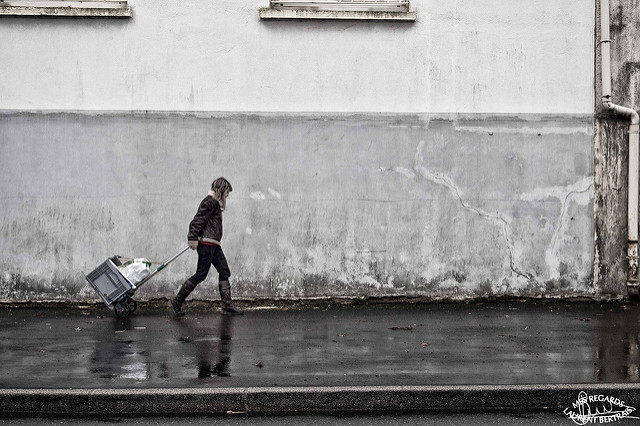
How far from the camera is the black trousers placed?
10766mm

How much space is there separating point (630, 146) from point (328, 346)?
5735mm

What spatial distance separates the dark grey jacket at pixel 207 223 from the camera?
10.6m

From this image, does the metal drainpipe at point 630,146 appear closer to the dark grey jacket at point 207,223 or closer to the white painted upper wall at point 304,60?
the white painted upper wall at point 304,60

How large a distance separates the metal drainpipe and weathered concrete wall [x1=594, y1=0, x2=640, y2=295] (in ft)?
0.35

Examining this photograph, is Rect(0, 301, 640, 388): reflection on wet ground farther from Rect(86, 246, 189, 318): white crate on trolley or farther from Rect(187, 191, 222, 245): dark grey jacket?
Rect(187, 191, 222, 245): dark grey jacket

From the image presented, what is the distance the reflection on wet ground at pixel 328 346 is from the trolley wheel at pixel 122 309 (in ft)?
0.35

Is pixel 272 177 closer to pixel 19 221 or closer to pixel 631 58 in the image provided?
pixel 19 221

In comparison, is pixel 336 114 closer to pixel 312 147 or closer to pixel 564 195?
pixel 312 147

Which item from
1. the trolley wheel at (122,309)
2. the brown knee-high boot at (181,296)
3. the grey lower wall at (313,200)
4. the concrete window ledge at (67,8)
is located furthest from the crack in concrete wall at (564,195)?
the concrete window ledge at (67,8)

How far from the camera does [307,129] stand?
11727 mm

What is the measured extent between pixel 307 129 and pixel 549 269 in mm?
3889

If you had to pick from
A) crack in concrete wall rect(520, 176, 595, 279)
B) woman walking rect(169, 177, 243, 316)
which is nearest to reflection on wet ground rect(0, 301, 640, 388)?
woman walking rect(169, 177, 243, 316)

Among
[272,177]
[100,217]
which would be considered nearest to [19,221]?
[100,217]
